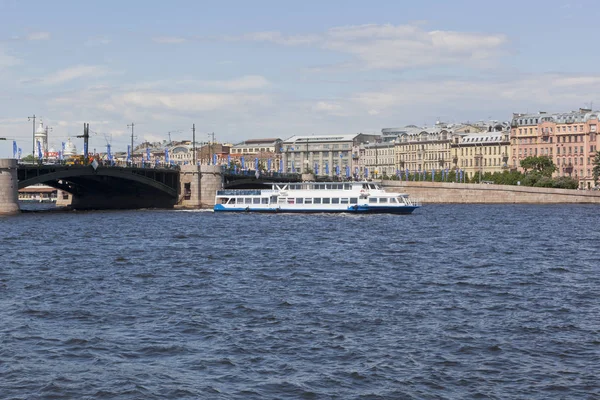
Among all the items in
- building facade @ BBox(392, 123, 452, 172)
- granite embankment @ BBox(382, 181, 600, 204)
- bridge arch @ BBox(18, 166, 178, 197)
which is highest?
building facade @ BBox(392, 123, 452, 172)

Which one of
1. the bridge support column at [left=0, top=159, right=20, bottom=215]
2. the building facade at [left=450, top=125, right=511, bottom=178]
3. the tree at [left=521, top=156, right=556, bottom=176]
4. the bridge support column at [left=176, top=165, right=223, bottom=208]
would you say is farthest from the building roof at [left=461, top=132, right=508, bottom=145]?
the bridge support column at [left=0, top=159, right=20, bottom=215]

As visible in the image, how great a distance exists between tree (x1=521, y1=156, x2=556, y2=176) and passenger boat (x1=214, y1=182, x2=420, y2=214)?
59547 mm

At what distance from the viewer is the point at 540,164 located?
149875 mm

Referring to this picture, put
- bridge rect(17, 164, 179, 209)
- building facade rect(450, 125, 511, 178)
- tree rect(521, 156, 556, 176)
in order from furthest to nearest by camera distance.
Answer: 1. building facade rect(450, 125, 511, 178)
2. tree rect(521, 156, 556, 176)
3. bridge rect(17, 164, 179, 209)

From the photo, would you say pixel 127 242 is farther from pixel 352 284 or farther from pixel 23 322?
pixel 23 322

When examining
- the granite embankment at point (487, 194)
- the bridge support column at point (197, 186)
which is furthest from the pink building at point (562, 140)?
the bridge support column at point (197, 186)

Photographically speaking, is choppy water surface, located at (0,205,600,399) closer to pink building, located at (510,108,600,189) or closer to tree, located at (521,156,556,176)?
tree, located at (521,156,556,176)

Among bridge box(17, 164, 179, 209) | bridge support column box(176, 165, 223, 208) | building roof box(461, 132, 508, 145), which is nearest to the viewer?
bridge box(17, 164, 179, 209)

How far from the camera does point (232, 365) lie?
816 inches

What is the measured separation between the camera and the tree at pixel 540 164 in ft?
489

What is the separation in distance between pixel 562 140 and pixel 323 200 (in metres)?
76.5

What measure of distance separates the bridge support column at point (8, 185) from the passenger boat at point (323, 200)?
21.7m

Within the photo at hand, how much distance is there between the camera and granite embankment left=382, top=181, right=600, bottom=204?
127 meters

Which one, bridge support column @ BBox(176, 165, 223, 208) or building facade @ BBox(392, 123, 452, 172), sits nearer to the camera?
bridge support column @ BBox(176, 165, 223, 208)
